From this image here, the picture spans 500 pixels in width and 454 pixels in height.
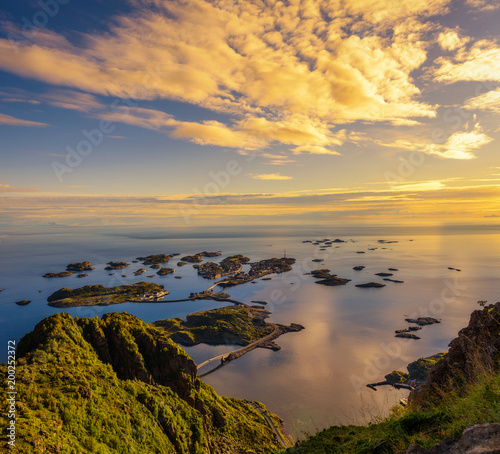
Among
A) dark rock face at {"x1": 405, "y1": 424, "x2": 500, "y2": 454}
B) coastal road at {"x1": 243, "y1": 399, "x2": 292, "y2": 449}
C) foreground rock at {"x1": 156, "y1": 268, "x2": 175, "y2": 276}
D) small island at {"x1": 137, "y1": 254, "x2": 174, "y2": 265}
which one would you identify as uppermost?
dark rock face at {"x1": 405, "y1": 424, "x2": 500, "y2": 454}

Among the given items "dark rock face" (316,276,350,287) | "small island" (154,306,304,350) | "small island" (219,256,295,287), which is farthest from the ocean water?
"small island" (219,256,295,287)

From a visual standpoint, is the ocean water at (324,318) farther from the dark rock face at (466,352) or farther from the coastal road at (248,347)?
the dark rock face at (466,352)

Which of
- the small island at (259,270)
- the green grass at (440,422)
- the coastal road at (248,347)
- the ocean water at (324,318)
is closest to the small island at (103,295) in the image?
the ocean water at (324,318)

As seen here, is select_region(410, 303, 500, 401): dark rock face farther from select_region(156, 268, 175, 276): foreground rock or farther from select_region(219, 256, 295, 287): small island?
select_region(156, 268, 175, 276): foreground rock

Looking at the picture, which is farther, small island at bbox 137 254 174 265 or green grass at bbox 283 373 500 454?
small island at bbox 137 254 174 265

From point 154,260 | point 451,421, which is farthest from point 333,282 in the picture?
point 154,260

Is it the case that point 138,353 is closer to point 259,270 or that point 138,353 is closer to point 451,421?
point 451,421
